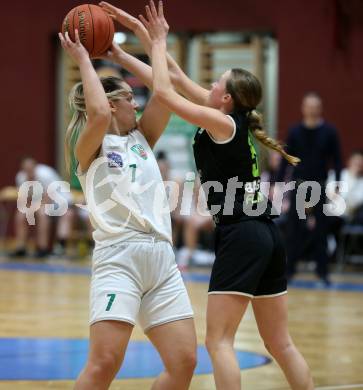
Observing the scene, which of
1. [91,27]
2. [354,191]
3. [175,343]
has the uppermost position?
[91,27]

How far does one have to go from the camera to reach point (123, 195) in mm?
3773

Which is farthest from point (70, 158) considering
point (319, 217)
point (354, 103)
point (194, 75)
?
point (194, 75)

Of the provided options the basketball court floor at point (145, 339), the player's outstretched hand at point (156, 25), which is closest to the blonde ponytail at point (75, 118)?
the player's outstretched hand at point (156, 25)

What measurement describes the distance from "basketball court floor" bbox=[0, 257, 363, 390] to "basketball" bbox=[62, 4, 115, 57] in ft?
5.98

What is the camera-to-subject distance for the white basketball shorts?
3.68 metres

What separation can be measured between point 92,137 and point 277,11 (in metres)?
10.1

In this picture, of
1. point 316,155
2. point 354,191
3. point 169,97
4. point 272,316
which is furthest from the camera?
point 354,191

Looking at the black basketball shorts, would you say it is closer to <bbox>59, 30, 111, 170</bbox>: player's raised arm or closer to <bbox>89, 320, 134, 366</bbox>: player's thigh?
<bbox>89, 320, 134, 366</bbox>: player's thigh

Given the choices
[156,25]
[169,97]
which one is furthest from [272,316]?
[156,25]

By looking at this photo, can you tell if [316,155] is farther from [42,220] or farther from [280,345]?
[280,345]

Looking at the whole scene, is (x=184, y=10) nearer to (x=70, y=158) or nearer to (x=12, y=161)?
(x=12, y=161)

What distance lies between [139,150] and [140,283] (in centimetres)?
56

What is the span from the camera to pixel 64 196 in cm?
1303

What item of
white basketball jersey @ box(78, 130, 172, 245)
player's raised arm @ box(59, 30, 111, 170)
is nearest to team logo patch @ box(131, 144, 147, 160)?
white basketball jersey @ box(78, 130, 172, 245)
